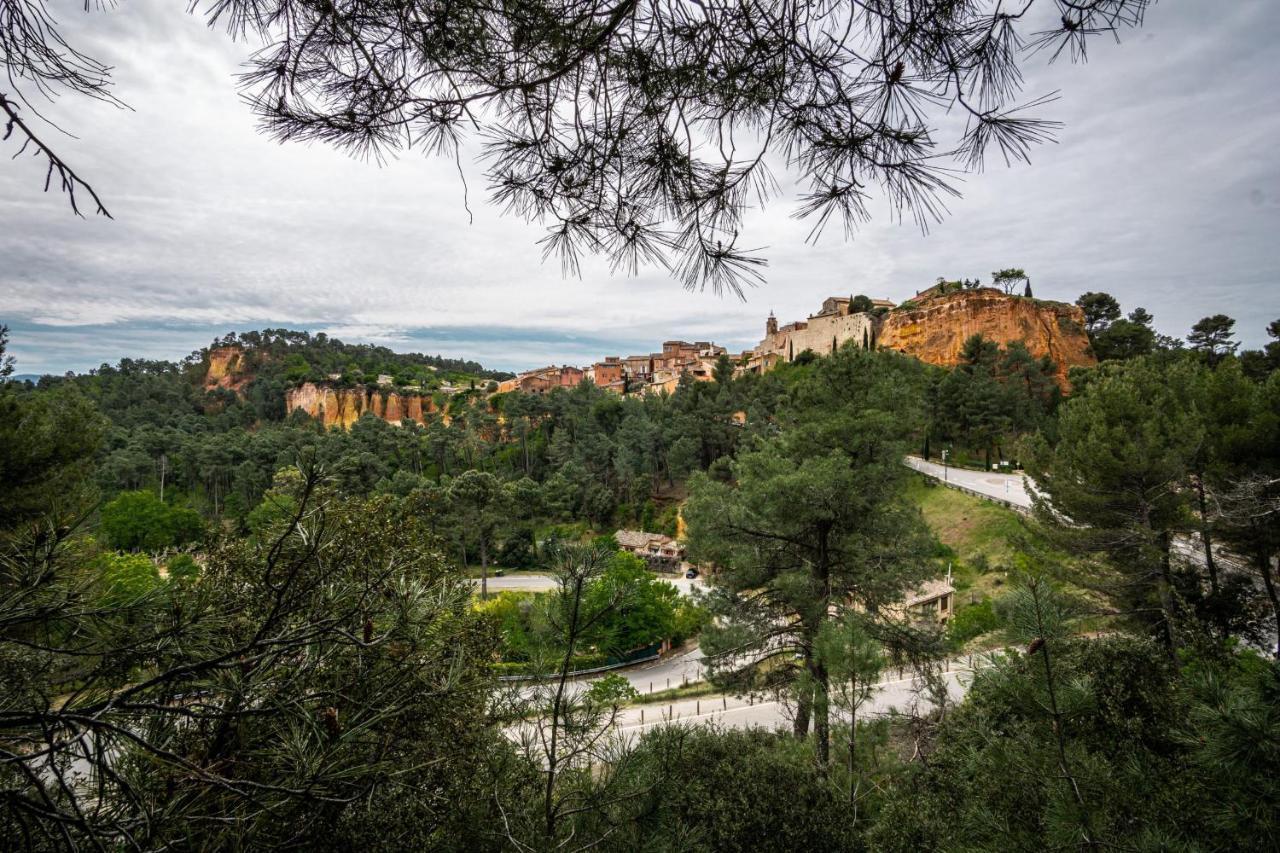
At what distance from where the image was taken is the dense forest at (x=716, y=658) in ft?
5.52

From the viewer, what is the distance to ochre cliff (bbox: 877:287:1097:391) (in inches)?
1720

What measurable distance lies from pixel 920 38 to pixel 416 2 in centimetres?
203

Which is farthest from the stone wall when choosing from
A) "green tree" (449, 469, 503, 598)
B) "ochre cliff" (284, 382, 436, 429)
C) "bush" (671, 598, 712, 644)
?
"ochre cliff" (284, 382, 436, 429)

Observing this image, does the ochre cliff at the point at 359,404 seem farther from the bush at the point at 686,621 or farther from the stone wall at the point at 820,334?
the bush at the point at 686,621

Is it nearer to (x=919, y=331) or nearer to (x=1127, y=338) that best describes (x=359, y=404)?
(x=919, y=331)

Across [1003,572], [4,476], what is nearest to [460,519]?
[4,476]

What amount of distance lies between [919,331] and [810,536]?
45278 millimetres

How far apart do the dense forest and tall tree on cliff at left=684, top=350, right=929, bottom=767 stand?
64mm

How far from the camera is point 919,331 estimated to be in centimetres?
4766

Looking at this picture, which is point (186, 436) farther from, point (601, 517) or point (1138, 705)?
point (1138, 705)

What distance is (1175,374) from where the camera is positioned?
1102 centimetres

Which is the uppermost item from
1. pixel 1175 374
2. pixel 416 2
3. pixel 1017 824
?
pixel 416 2

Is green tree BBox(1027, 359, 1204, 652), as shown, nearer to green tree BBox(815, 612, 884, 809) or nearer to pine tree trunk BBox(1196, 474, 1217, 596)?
pine tree trunk BBox(1196, 474, 1217, 596)

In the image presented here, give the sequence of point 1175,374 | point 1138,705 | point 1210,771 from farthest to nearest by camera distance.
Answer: point 1175,374 → point 1138,705 → point 1210,771
